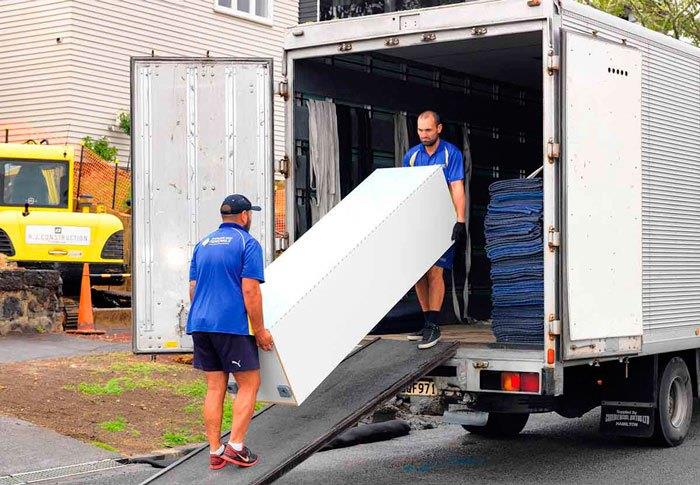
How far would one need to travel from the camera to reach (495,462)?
991 centimetres

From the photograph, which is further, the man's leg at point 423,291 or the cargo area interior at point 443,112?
the cargo area interior at point 443,112

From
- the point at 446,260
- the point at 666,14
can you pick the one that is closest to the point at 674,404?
the point at 446,260

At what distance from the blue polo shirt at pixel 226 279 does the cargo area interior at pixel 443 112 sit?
7.44ft

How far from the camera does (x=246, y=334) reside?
7664 millimetres

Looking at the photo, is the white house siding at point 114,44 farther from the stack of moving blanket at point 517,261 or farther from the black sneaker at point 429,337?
the black sneaker at point 429,337

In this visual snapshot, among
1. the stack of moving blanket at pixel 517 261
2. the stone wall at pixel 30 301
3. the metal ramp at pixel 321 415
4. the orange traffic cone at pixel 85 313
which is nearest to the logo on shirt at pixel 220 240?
→ the metal ramp at pixel 321 415

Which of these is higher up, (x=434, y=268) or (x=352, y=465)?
(x=434, y=268)

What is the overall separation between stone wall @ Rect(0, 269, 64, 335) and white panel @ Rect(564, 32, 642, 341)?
30.8 ft

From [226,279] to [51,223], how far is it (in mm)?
12524

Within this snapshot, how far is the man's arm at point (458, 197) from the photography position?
9.34m

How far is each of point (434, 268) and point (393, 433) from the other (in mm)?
2342

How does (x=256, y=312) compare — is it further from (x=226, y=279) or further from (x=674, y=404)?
(x=674, y=404)

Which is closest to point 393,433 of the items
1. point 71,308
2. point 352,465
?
point 352,465

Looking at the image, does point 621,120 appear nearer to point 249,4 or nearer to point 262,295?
point 262,295
